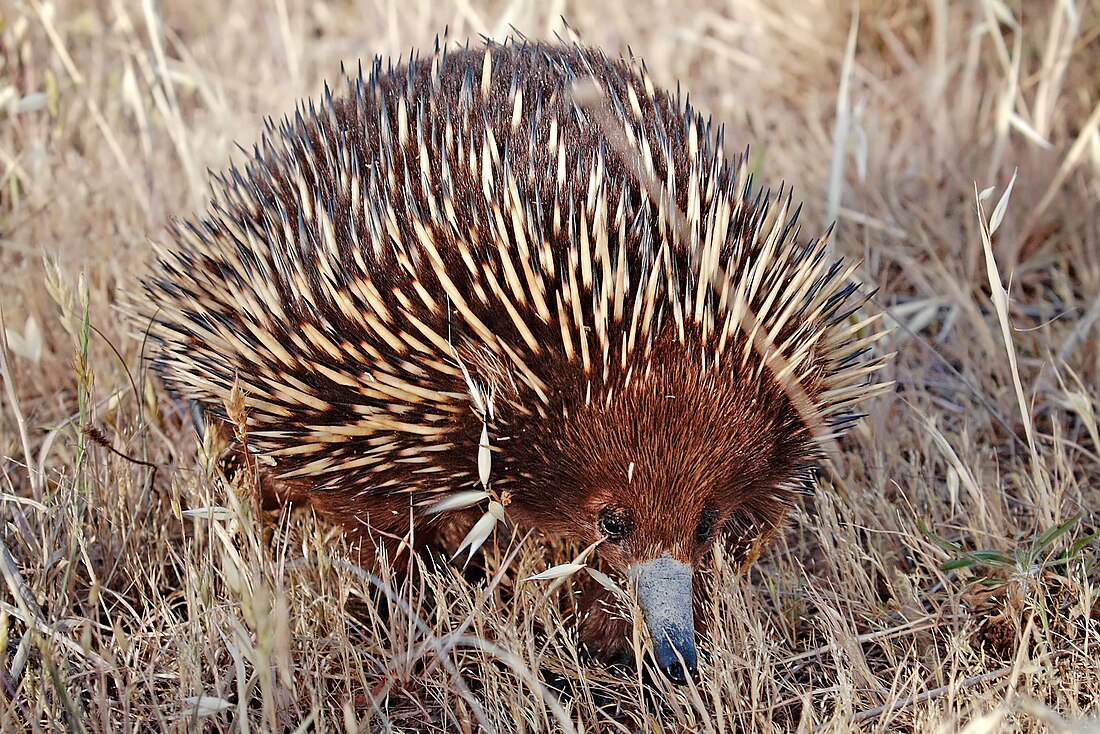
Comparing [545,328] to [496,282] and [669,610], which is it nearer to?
[496,282]

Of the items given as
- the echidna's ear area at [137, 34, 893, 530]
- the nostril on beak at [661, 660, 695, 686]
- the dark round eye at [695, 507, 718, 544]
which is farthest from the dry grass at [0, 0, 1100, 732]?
the echidna's ear area at [137, 34, 893, 530]

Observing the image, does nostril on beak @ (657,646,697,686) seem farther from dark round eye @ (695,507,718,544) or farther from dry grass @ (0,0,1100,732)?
dark round eye @ (695,507,718,544)

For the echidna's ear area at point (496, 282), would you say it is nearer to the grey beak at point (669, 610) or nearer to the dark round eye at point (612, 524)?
the dark round eye at point (612, 524)

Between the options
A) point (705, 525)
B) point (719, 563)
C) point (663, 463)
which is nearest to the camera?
point (663, 463)

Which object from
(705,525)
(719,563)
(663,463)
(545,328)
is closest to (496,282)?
(545,328)

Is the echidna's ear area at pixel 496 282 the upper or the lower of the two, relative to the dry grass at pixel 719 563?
upper

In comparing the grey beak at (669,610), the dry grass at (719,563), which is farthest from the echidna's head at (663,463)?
the dry grass at (719,563)

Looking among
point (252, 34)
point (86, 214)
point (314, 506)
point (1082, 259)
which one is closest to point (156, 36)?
point (86, 214)

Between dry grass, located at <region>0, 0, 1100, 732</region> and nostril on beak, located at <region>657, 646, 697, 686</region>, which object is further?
dry grass, located at <region>0, 0, 1100, 732</region>
